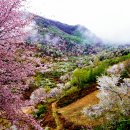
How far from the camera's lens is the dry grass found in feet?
66.3

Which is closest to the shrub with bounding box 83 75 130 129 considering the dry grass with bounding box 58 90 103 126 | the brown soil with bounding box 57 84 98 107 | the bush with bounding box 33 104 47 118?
the dry grass with bounding box 58 90 103 126

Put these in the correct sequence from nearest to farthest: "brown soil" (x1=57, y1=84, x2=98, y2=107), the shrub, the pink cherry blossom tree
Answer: the pink cherry blossom tree → the shrub → "brown soil" (x1=57, y1=84, x2=98, y2=107)

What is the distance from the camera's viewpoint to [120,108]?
16938mm

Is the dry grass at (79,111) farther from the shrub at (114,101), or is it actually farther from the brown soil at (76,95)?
the shrub at (114,101)

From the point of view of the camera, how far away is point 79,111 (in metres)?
22.8

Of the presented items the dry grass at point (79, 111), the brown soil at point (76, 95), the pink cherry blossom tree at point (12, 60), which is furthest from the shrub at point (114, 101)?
the brown soil at point (76, 95)

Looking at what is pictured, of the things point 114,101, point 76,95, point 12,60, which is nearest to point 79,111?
point 76,95

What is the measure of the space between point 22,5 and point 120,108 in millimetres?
5725

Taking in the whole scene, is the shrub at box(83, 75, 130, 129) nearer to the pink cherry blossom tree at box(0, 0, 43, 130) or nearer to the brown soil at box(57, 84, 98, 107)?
the pink cherry blossom tree at box(0, 0, 43, 130)

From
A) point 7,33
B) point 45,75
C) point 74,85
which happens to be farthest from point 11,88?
point 45,75

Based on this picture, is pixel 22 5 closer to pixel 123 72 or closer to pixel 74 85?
pixel 123 72

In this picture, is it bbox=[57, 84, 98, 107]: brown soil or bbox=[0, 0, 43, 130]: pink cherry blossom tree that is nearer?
bbox=[0, 0, 43, 130]: pink cherry blossom tree

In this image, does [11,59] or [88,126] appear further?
[88,126]

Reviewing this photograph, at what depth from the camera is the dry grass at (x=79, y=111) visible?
20212mm
